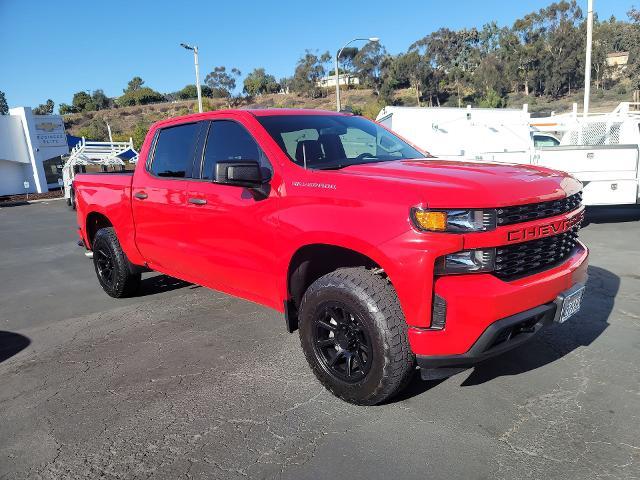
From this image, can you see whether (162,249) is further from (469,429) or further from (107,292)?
(469,429)

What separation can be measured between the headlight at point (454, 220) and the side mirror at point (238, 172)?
3.82 ft

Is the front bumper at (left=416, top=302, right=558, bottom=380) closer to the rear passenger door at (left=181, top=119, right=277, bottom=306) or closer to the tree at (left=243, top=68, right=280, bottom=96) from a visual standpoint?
the rear passenger door at (left=181, top=119, right=277, bottom=306)

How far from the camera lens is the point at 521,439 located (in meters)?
2.82

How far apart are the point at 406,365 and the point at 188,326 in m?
2.63

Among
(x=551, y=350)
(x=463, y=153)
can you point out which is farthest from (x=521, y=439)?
(x=463, y=153)

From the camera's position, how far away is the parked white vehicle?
8766mm

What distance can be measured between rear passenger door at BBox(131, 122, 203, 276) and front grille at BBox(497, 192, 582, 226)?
2.58 meters

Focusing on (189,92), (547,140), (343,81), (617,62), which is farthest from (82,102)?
(547,140)

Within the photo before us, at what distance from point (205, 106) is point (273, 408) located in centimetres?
6921

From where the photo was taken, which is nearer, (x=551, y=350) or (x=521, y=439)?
(x=521, y=439)

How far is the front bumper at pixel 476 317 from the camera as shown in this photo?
263cm

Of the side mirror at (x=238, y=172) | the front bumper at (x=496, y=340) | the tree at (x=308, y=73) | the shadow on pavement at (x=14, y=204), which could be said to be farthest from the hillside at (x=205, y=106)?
the front bumper at (x=496, y=340)

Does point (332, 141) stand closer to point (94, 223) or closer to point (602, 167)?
point (94, 223)

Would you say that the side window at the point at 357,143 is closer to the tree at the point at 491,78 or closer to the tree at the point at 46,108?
the tree at the point at 491,78
